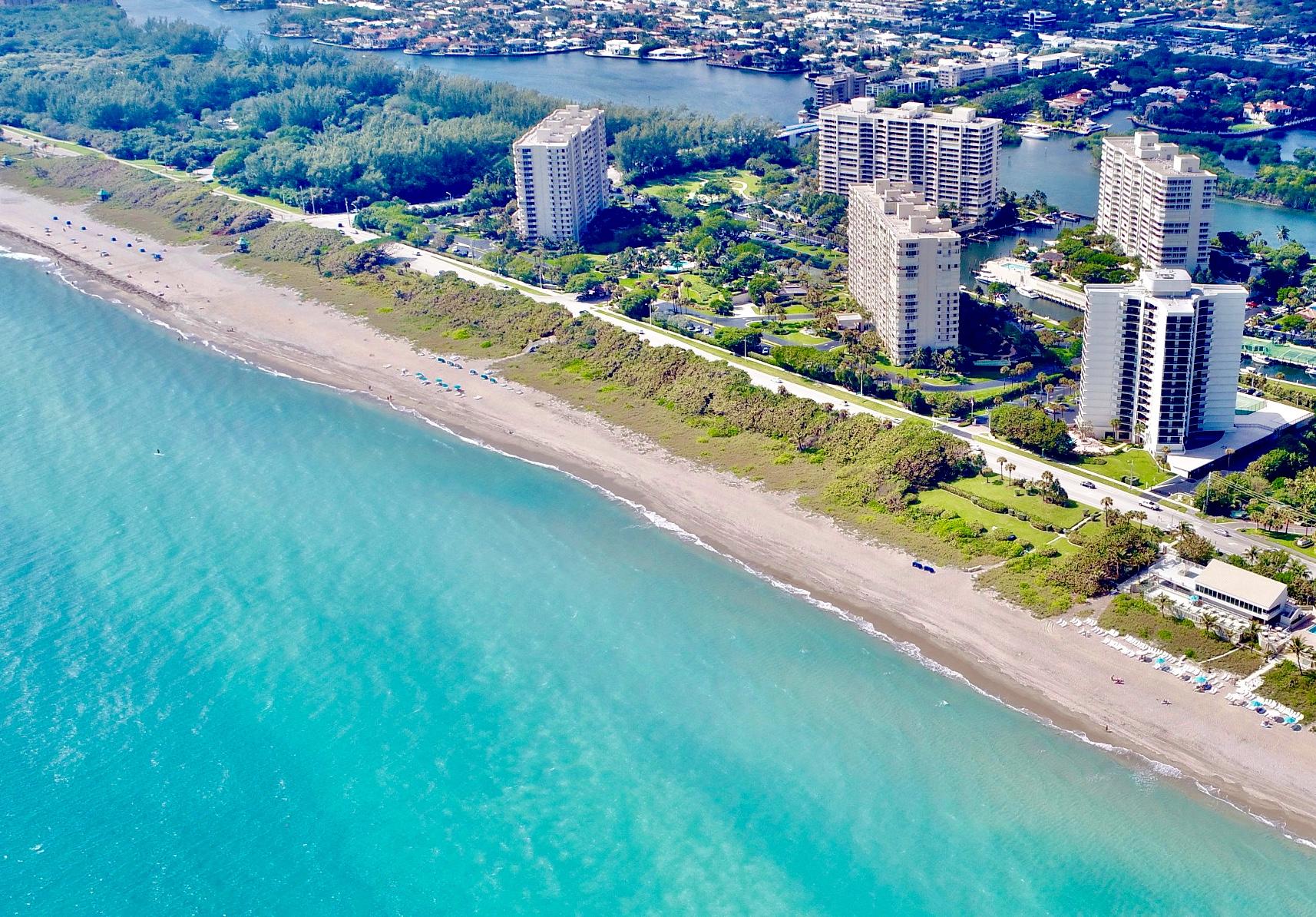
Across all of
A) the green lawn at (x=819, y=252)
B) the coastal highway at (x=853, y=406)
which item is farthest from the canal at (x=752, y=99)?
the coastal highway at (x=853, y=406)

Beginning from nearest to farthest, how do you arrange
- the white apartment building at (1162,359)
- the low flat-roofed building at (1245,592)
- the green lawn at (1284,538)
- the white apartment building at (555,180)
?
the low flat-roofed building at (1245,592) → the green lawn at (1284,538) → the white apartment building at (1162,359) → the white apartment building at (555,180)

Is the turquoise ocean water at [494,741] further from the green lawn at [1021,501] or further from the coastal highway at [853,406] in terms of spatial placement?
the coastal highway at [853,406]

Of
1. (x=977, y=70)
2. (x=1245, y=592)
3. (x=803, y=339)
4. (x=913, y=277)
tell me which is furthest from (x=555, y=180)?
(x=977, y=70)

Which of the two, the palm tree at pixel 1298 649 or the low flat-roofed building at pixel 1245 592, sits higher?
the low flat-roofed building at pixel 1245 592

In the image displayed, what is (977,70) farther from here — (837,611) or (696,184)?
(837,611)

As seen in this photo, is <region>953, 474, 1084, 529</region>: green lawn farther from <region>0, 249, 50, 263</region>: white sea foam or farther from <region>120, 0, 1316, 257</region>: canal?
<region>0, 249, 50, 263</region>: white sea foam

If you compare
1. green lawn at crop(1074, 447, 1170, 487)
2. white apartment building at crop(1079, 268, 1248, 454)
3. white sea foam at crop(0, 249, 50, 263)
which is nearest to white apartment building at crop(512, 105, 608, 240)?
white sea foam at crop(0, 249, 50, 263)
